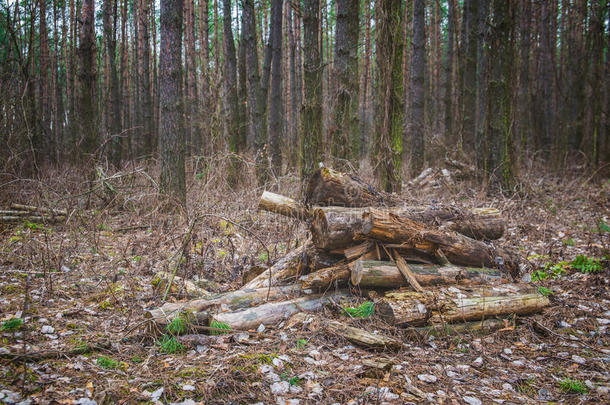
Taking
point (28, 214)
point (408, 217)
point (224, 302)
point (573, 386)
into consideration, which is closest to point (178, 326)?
point (224, 302)

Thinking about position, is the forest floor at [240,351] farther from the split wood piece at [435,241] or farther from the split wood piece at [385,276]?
the split wood piece at [435,241]

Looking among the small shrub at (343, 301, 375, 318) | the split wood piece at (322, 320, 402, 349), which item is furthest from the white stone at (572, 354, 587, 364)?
the small shrub at (343, 301, 375, 318)

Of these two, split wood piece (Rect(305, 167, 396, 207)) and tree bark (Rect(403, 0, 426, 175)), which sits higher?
tree bark (Rect(403, 0, 426, 175))

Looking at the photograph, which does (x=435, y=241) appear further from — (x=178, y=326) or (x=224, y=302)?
(x=178, y=326)

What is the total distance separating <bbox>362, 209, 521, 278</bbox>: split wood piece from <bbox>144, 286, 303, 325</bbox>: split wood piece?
1056 millimetres

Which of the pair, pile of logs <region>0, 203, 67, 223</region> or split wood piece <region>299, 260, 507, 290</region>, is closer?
split wood piece <region>299, 260, 507, 290</region>

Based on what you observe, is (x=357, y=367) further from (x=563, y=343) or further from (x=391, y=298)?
(x=563, y=343)

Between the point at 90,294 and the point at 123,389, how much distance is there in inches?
79.3

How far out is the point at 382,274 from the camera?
3602mm

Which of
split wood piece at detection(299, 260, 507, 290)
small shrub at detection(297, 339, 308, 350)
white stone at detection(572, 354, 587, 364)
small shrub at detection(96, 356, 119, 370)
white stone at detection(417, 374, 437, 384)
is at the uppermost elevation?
split wood piece at detection(299, 260, 507, 290)

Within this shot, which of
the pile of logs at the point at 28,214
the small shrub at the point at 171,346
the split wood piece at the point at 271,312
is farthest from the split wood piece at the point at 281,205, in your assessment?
the pile of logs at the point at 28,214

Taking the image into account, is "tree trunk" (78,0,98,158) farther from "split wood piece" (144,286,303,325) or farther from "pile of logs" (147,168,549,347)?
"pile of logs" (147,168,549,347)

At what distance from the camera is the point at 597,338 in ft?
10.9

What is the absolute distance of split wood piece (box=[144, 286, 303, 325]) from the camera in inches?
125
